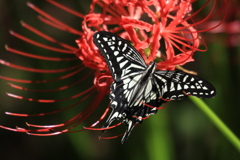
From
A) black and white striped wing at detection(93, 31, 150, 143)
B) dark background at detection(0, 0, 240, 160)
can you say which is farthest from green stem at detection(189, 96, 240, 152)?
dark background at detection(0, 0, 240, 160)

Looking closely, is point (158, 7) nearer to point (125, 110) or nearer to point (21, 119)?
point (125, 110)

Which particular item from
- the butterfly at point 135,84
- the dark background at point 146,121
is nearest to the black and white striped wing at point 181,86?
the butterfly at point 135,84

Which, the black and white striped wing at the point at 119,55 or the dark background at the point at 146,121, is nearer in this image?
the black and white striped wing at the point at 119,55

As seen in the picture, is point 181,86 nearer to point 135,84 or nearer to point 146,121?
point 135,84

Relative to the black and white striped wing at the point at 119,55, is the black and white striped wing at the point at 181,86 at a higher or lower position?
lower

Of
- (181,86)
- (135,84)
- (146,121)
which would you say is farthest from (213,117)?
(146,121)

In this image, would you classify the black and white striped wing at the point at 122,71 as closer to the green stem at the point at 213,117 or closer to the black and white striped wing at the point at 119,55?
the black and white striped wing at the point at 119,55
